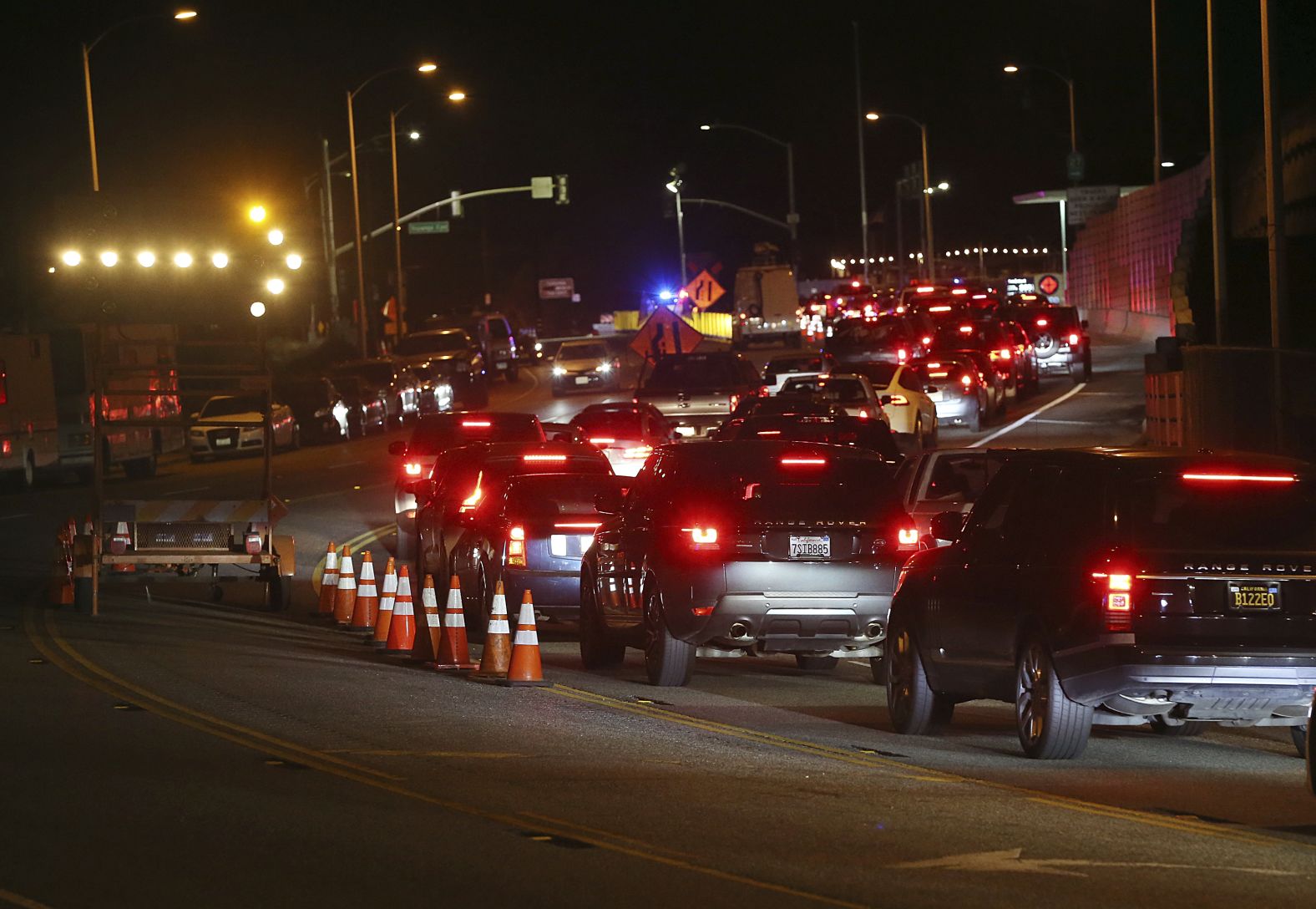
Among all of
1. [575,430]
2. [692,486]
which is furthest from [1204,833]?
[575,430]

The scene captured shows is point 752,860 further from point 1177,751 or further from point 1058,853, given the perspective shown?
point 1177,751

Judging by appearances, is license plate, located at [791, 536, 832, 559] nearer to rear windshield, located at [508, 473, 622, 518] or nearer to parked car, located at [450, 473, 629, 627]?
parked car, located at [450, 473, 629, 627]

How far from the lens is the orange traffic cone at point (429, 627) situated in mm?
15461

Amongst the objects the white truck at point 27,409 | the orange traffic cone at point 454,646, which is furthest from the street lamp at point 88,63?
the orange traffic cone at point 454,646

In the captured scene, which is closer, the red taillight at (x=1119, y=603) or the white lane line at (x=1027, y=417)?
the red taillight at (x=1119, y=603)

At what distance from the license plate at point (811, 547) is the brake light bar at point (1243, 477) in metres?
3.65

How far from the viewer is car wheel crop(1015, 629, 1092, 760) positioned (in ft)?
A: 34.8

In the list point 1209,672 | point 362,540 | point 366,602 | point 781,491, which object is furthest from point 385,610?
point 362,540

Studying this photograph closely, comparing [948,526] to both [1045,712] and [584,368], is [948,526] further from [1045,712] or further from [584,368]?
[584,368]

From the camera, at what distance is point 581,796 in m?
9.66

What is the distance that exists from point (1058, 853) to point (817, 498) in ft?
18.8

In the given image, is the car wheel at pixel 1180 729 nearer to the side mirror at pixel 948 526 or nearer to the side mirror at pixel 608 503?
the side mirror at pixel 948 526

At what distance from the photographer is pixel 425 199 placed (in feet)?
421

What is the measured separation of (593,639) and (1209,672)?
6.13 metres
